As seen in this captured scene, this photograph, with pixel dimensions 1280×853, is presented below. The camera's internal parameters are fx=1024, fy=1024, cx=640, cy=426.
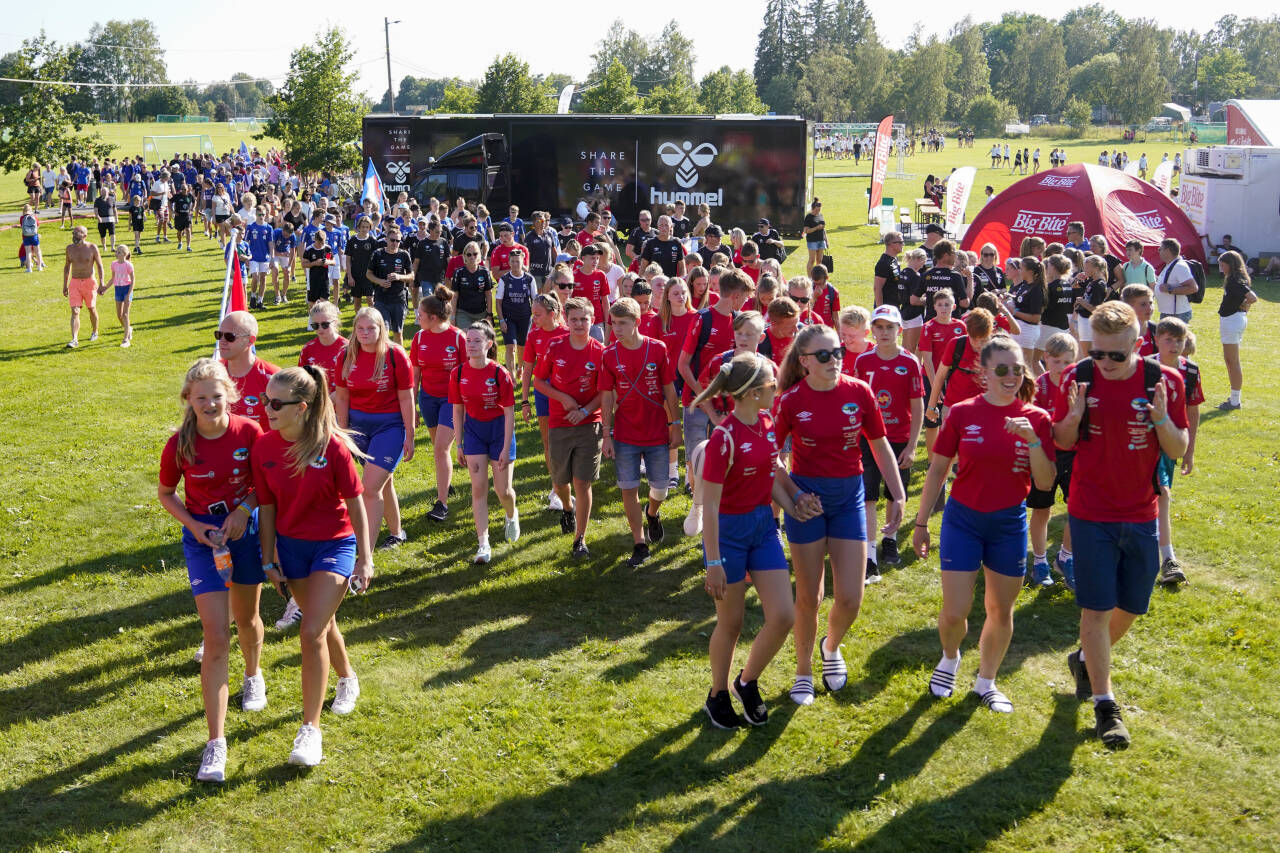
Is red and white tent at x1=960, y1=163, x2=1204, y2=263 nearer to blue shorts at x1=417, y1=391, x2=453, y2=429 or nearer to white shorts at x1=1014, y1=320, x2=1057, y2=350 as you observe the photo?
white shorts at x1=1014, y1=320, x2=1057, y2=350

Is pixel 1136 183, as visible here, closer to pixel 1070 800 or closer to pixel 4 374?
pixel 1070 800

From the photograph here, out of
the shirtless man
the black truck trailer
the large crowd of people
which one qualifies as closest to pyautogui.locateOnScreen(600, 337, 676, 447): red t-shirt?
the large crowd of people

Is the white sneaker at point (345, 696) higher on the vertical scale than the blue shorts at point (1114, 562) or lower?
lower

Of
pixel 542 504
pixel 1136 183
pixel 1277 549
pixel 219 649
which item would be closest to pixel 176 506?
pixel 219 649

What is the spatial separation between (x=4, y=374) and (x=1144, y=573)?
15765 mm

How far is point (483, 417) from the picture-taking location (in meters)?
7.82

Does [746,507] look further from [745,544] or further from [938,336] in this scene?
[938,336]

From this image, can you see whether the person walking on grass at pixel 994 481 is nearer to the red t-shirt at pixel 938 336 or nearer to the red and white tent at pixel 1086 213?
the red t-shirt at pixel 938 336

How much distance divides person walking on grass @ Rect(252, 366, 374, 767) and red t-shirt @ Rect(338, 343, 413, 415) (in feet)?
7.07

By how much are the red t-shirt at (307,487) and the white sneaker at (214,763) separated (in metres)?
1.15

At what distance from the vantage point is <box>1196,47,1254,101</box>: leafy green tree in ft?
354

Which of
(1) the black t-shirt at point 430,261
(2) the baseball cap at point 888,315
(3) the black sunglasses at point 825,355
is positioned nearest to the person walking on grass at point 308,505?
(3) the black sunglasses at point 825,355

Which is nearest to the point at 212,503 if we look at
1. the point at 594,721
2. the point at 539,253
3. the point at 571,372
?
the point at 594,721

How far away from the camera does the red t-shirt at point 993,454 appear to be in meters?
5.34
